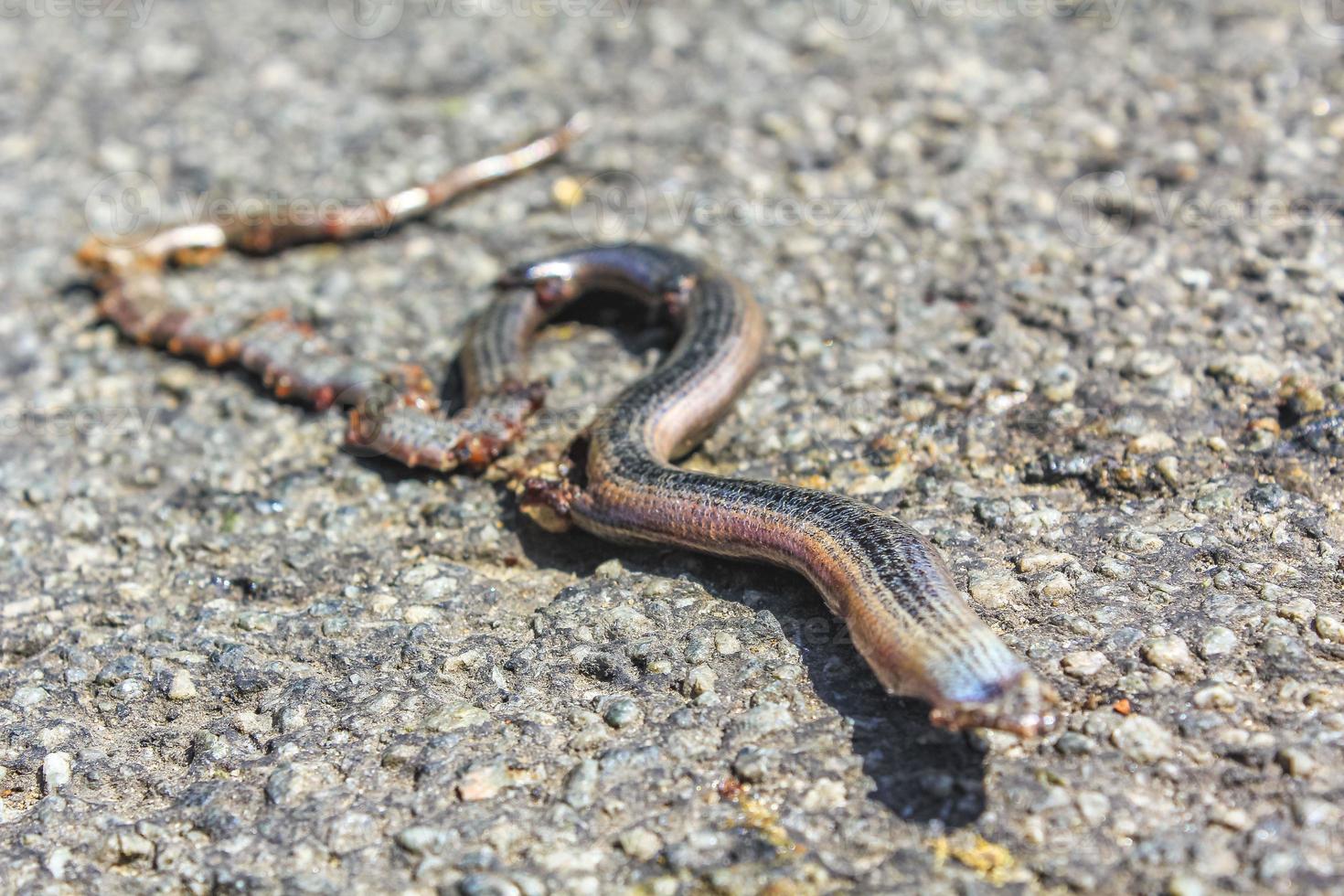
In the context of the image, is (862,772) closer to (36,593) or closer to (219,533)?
(219,533)

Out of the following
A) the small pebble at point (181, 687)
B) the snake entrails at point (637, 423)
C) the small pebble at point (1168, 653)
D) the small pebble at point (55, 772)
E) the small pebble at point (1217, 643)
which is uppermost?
the small pebble at point (1217, 643)

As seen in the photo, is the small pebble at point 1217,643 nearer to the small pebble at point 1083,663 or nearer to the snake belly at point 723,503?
the small pebble at point 1083,663

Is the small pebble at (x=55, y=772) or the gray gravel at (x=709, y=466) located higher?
the gray gravel at (x=709, y=466)

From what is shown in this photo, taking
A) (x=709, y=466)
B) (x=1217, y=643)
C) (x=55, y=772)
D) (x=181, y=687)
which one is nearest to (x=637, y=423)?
(x=709, y=466)

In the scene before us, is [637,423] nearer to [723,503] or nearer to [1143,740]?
[723,503]

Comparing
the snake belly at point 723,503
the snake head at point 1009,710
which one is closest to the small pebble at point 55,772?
the snake belly at point 723,503

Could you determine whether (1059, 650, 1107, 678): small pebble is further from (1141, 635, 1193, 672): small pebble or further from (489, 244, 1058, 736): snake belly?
(489, 244, 1058, 736): snake belly

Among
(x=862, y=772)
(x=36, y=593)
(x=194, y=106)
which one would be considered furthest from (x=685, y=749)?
(x=194, y=106)
